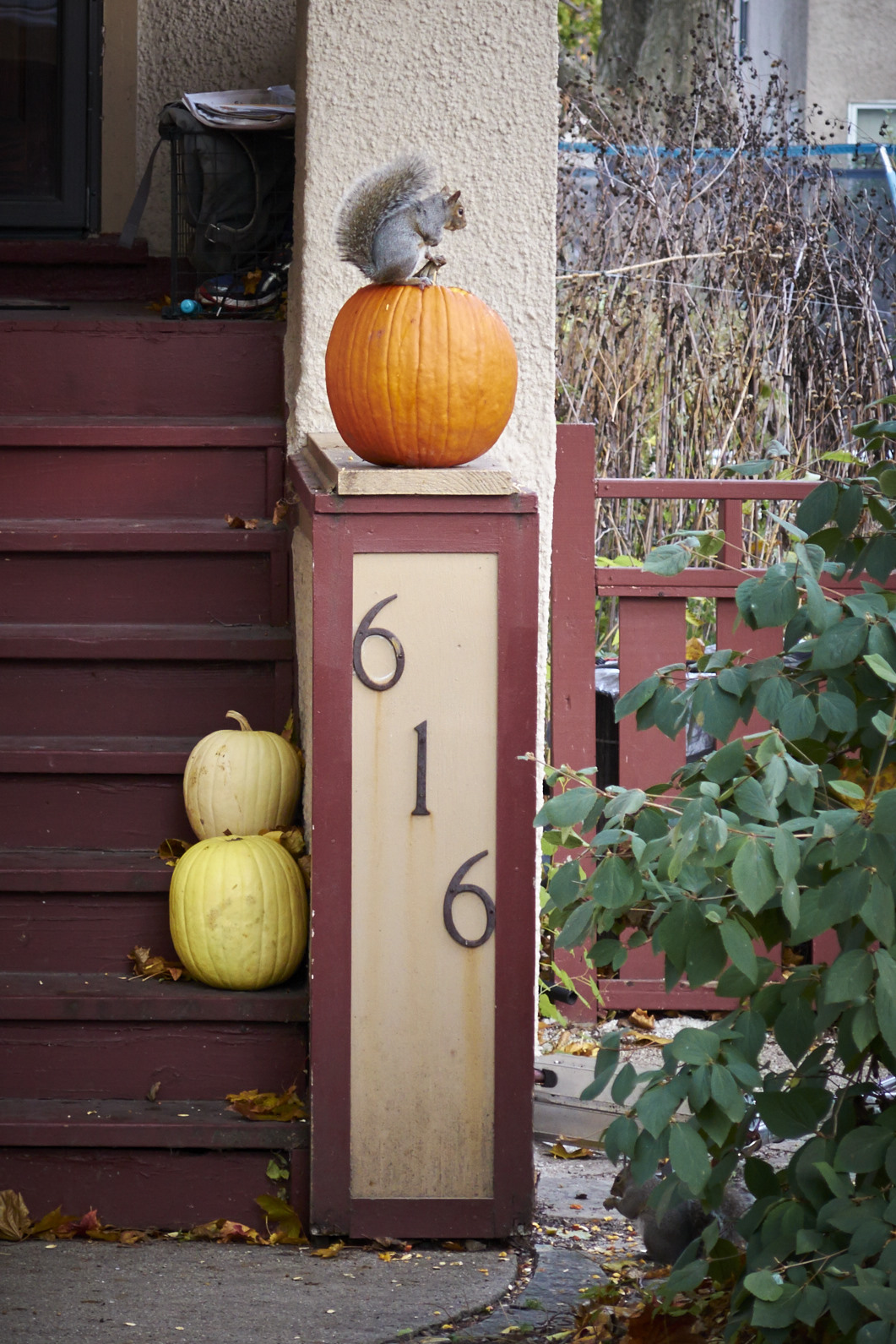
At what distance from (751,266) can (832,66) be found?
24.0ft

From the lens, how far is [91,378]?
12.3ft

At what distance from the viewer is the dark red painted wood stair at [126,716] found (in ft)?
9.23

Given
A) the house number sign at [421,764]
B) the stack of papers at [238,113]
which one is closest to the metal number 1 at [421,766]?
the house number sign at [421,764]

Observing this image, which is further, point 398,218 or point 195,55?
point 195,55

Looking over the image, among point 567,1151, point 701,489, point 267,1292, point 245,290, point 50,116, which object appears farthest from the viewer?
point 50,116

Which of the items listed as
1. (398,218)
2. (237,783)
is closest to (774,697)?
(398,218)

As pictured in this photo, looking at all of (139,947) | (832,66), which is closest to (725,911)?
(139,947)

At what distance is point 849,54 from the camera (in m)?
12.4

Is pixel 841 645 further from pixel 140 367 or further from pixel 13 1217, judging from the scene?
pixel 140 367

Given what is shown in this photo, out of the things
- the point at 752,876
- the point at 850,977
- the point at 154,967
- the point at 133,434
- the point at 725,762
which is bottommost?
the point at 154,967

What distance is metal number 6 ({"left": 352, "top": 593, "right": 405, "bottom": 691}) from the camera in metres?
2.68

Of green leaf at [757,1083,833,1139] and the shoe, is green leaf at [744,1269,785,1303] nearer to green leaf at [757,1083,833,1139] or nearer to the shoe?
green leaf at [757,1083,833,1139]

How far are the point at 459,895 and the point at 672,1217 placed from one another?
0.68 metres

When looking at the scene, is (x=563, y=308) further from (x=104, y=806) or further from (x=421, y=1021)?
(x=421, y=1021)
